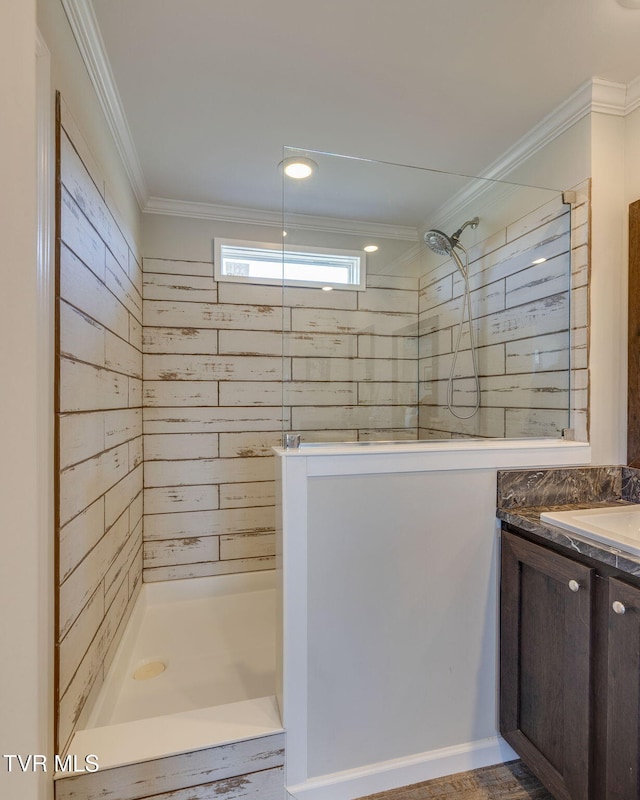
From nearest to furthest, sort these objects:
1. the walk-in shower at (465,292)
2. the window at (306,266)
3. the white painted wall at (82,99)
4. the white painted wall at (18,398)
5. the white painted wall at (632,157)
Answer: the white painted wall at (18,398), the white painted wall at (82,99), the white painted wall at (632,157), the window at (306,266), the walk-in shower at (465,292)

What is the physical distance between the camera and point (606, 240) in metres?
1.66

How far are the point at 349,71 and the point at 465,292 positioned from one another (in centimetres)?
120

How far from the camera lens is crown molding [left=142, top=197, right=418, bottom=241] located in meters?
1.96

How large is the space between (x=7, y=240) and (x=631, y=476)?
2.19 meters

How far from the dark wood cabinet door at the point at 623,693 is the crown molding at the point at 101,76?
2306mm

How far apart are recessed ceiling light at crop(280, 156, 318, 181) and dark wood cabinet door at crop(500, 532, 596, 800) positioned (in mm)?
1760

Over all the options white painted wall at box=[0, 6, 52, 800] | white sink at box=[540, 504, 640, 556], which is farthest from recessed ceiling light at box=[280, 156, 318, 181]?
white sink at box=[540, 504, 640, 556]

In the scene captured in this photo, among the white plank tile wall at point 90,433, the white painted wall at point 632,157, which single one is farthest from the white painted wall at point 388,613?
the white painted wall at point 632,157

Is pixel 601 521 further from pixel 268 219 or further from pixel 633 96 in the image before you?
pixel 268 219

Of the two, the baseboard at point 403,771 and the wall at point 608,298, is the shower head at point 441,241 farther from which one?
the baseboard at point 403,771

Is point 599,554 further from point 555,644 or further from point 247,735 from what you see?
point 247,735

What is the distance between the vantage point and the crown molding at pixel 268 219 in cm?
196

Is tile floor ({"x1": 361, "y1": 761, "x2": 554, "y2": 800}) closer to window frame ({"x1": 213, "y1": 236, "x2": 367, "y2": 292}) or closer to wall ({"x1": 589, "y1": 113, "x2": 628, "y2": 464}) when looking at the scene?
wall ({"x1": 589, "y1": 113, "x2": 628, "y2": 464})

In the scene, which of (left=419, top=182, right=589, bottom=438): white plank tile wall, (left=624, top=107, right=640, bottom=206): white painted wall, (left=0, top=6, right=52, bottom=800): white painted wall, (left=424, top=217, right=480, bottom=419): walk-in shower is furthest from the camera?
(left=424, top=217, right=480, bottom=419): walk-in shower
